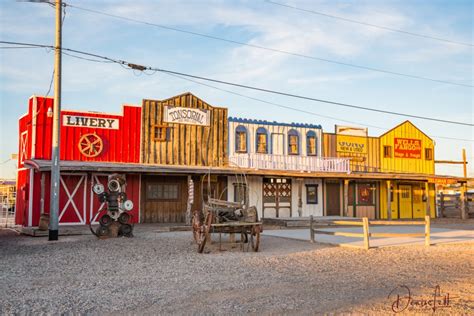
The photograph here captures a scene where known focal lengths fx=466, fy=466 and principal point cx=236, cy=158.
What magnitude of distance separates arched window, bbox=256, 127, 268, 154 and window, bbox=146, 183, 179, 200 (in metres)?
5.19

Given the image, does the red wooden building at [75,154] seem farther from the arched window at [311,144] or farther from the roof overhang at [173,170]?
the arched window at [311,144]

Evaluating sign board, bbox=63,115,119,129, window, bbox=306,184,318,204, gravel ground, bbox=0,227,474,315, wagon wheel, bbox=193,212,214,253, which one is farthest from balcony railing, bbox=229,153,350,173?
wagon wheel, bbox=193,212,214,253

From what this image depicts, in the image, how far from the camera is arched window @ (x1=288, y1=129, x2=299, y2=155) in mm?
26359

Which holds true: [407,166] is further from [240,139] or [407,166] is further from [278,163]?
[240,139]

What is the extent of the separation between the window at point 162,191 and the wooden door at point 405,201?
1431 centimetres

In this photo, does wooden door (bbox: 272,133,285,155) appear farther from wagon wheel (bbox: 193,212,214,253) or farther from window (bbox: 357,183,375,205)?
wagon wheel (bbox: 193,212,214,253)

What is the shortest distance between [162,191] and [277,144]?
23.2ft

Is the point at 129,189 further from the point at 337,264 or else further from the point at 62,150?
the point at 337,264

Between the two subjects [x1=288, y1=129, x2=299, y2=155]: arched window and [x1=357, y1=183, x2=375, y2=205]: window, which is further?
[x1=357, y1=183, x2=375, y2=205]: window

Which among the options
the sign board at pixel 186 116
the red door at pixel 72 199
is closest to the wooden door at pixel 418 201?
the sign board at pixel 186 116

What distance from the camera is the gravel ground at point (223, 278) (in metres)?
6.21

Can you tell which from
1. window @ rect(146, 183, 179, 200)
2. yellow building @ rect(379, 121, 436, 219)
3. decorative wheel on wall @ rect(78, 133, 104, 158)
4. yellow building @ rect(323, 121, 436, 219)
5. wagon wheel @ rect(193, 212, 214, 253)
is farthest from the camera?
yellow building @ rect(379, 121, 436, 219)

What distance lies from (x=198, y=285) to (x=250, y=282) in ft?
2.92

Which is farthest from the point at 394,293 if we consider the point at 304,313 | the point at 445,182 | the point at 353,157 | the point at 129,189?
the point at 445,182
